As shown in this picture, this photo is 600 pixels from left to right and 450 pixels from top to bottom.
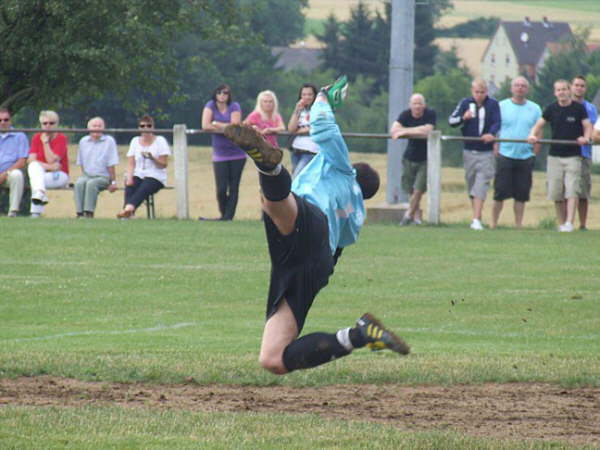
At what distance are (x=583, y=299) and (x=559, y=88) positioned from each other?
5204 mm

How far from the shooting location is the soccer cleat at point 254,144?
20.5ft

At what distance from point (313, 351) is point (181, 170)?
40.4 feet

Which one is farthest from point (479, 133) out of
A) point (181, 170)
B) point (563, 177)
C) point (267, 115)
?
point (181, 170)

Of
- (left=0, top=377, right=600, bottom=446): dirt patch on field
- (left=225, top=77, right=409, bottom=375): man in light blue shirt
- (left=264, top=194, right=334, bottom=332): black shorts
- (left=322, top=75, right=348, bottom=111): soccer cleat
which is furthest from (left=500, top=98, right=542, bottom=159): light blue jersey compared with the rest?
(left=264, top=194, right=334, bottom=332): black shorts

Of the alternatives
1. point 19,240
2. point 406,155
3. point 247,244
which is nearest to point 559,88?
point 406,155

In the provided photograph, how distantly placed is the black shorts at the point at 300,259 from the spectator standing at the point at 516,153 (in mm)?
10974

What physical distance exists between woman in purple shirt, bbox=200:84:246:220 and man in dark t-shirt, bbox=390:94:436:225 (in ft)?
7.37

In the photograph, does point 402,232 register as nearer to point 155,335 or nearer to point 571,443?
point 155,335

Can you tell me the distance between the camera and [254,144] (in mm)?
6262

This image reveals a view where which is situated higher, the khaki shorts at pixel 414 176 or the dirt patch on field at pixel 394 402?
the khaki shorts at pixel 414 176

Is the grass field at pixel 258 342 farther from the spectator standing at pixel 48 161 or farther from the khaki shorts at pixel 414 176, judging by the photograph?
the khaki shorts at pixel 414 176

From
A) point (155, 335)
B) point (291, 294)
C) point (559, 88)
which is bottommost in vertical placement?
point (155, 335)

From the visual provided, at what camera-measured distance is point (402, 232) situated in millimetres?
17062

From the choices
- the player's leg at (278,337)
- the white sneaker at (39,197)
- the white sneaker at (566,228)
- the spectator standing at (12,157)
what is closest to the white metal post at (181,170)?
the white sneaker at (39,197)
